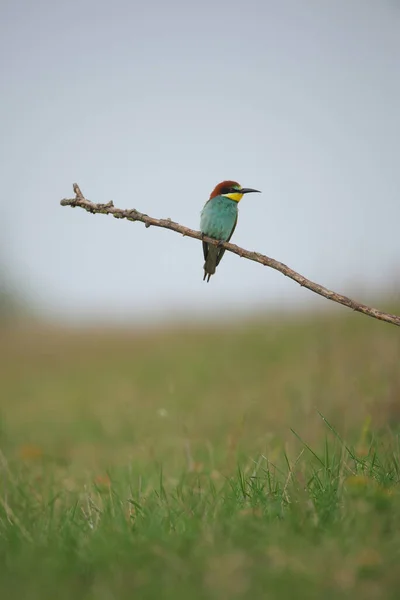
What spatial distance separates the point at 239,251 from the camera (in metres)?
2.76

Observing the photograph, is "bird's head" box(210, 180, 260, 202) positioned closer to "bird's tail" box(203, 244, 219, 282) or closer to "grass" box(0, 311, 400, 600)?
"bird's tail" box(203, 244, 219, 282)

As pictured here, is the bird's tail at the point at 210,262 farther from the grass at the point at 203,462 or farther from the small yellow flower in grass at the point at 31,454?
the small yellow flower in grass at the point at 31,454

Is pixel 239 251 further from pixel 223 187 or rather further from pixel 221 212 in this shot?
pixel 223 187

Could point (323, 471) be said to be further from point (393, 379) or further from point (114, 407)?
point (114, 407)

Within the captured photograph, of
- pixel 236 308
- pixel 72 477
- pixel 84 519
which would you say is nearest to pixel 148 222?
pixel 84 519

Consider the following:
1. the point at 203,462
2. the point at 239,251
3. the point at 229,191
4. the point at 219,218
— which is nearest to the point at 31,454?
the point at 203,462

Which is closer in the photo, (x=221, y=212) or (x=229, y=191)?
(x=221, y=212)

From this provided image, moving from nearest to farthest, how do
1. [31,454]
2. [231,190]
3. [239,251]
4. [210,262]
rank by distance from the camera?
[239,251] → [31,454] → [231,190] → [210,262]

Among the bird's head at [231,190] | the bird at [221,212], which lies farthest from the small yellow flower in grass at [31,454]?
the bird's head at [231,190]

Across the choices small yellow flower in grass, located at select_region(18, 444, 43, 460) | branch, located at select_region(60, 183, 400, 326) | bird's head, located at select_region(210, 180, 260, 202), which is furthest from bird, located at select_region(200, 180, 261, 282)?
small yellow flower in grass, located at select_region(18, 444, 43, 460)

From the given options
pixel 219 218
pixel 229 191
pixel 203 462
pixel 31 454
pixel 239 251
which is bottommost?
pixel 31 454

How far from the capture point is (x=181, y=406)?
752cm

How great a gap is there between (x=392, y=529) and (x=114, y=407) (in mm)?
6344

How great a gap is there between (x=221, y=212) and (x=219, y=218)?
0.05 metres
